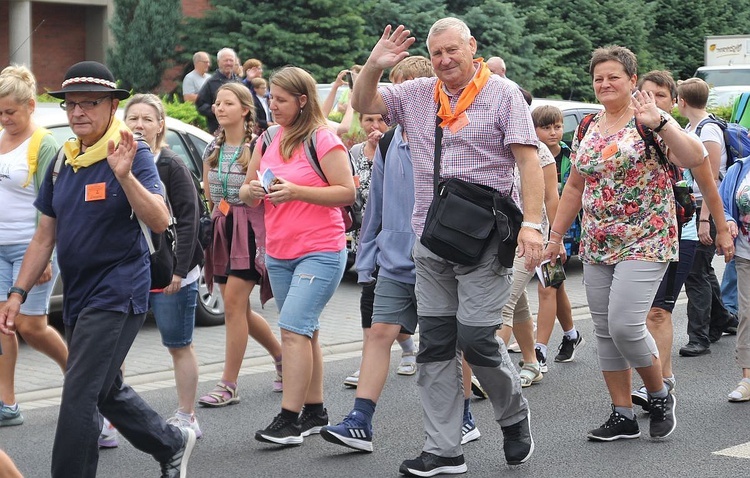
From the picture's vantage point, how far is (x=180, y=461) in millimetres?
5457

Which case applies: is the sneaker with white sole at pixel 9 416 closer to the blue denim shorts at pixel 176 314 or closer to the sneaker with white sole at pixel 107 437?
the sneaker with white sole at pixel 107 437

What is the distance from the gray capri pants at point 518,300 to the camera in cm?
752

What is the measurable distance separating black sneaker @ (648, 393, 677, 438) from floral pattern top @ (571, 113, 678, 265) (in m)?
0.73

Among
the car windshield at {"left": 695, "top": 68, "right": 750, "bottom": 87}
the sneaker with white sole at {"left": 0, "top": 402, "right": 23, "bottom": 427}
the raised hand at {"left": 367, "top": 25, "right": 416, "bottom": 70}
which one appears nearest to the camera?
the raised hand at {"left": 367, "top": 25, "right": 416, "bottom": 70}

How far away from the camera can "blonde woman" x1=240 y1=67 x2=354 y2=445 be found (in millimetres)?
6129

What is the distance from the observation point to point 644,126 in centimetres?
600

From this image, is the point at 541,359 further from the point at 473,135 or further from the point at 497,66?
the point at 497,66

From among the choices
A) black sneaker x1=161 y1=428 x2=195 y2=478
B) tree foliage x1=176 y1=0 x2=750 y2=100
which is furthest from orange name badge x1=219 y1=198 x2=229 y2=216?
tree foliage x1=176 y1=0 x2=750 y2=100

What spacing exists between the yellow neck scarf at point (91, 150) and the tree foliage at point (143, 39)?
22.2 m

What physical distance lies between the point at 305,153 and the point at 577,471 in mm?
2062

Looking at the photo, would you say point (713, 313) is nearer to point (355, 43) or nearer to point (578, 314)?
point (578, 314)

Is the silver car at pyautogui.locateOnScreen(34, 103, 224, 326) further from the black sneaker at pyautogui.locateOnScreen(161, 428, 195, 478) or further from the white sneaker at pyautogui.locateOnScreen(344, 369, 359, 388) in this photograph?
the black sneaker at pyautogui.locateOnScreen(161, 428, 195, 478)

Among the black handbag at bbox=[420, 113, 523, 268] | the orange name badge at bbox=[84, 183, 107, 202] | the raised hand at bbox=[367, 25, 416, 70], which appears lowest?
the black handbag at bbox=[420, 113, 523, 268]

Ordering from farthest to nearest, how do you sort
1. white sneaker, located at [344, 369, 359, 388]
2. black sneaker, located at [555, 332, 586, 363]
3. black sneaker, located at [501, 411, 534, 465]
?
1. black sneaker, located at [555, 332, 586, 363]
2. white sneaker, located at [344, 369, 359, 388]
3. black sneaker, located at [501, 411, 534, 465]
